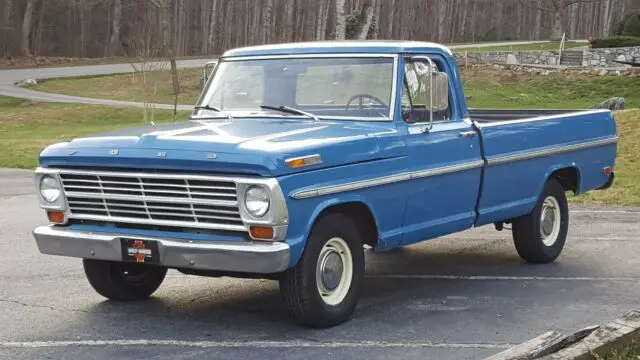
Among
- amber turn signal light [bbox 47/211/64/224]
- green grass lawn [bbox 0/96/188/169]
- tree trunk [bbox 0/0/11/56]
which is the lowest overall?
green grass lawn [bbox 0/96/188/169]

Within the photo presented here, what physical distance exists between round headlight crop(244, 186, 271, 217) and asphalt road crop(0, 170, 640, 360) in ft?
2.84

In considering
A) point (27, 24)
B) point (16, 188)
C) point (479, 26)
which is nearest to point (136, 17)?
point (27, 24)

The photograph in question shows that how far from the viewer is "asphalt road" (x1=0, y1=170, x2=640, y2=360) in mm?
6168

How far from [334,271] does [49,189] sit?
2.11 metres

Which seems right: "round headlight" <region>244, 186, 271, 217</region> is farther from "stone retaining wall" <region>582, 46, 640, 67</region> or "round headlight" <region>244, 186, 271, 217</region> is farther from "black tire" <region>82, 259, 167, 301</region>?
"stone retaining wall" <region>582, 46, 640, 67</region>

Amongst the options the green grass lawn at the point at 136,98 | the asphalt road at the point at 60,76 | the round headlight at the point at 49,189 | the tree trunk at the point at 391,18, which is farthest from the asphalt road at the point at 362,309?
the tree trunk at the point at 391,18

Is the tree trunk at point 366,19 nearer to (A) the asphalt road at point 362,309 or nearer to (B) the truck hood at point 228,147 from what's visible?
(A) the asphalt road at point 362,309

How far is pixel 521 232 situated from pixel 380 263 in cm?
138

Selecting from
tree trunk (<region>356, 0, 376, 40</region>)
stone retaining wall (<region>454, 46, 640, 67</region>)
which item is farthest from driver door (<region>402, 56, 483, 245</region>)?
stone retaining wall (<region>454, 46, 640, 67</region>)

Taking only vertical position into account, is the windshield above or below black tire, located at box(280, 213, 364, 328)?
above

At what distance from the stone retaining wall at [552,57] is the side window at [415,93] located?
33.3m

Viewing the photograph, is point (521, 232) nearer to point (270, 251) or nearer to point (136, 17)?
point (270, 251)

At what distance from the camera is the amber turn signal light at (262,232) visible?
6.12m

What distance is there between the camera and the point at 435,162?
755cm
